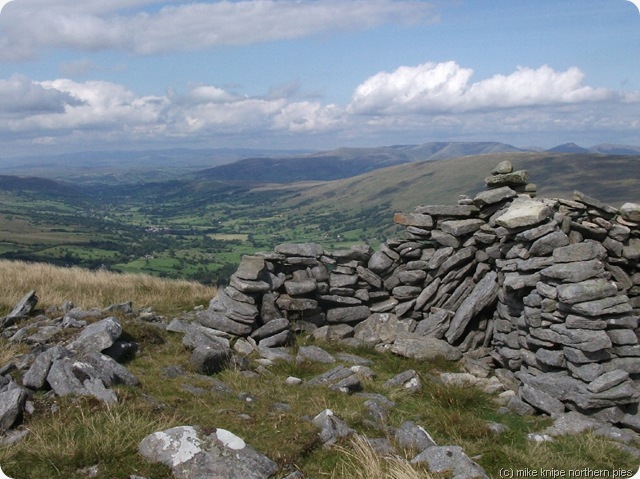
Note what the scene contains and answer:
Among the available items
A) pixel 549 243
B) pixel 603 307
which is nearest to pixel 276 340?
pixel 549 243

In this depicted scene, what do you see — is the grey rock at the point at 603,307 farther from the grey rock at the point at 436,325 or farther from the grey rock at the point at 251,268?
the grey rock at the point at 251,268

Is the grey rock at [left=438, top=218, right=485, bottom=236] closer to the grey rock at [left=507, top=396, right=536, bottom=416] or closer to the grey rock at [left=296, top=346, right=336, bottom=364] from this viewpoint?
the grey rock at [left=296, top=346, right=336, bottom=364]

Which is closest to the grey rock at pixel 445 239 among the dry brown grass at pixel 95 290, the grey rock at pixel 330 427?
the dry brown grass at pixel 95 290

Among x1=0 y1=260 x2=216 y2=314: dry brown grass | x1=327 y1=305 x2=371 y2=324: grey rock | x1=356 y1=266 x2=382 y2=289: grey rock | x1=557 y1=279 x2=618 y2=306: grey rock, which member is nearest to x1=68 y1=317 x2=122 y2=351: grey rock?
x1=0 y1=260 x2=216 y2=314: dry brown grass

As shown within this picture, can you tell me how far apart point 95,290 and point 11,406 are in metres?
11.8

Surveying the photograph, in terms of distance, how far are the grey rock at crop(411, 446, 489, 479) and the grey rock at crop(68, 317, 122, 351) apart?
294 inches

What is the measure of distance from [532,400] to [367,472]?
6437 millimetres

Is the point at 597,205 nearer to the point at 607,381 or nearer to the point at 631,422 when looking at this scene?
→ the point at 607,381

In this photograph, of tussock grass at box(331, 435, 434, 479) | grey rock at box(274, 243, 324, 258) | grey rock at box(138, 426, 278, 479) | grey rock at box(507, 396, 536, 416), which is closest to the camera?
tussock grass at box(331, 435, 434, 479)

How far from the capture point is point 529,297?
14.3m

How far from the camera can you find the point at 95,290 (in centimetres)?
1959

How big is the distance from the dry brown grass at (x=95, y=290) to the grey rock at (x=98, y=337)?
5287 millimetres

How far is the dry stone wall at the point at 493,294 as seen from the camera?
12.6 m

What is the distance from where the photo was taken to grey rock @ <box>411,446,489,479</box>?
738cm
